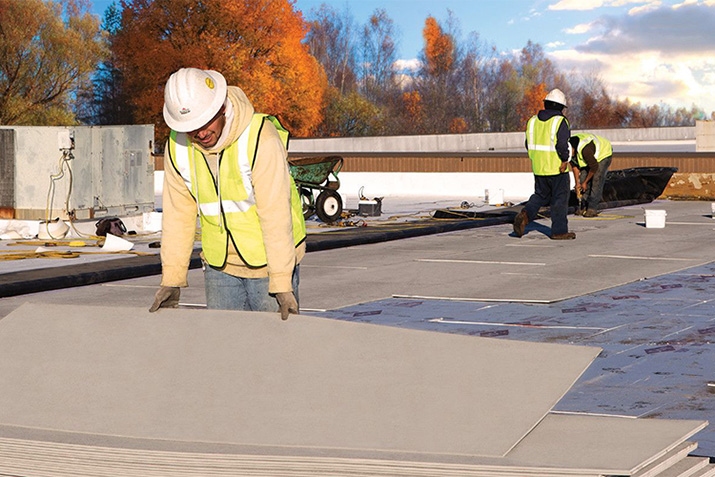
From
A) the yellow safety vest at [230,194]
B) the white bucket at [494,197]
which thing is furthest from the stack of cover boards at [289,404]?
the white bucket at [494,197]

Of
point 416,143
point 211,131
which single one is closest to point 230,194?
point 211,131

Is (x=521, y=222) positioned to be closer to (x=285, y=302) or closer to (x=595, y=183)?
(x=595, y=183)

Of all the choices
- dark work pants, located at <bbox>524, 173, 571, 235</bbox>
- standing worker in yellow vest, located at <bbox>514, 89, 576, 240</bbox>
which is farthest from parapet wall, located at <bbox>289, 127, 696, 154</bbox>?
standing worker in yellow vest, located at <bbox>514, 89, 576, 240</bbox>

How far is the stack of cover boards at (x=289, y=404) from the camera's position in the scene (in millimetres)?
4254

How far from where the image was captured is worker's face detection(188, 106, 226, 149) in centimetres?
489

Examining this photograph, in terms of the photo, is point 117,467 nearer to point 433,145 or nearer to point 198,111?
point 198,111

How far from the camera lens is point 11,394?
5.19 m

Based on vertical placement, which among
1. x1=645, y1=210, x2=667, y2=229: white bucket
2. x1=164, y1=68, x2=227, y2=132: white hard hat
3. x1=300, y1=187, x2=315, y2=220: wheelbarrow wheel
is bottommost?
x1=645, y1=210, x2=667, y2=229: white bucket

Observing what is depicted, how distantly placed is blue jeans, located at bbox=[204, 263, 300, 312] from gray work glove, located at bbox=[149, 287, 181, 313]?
0.18 m

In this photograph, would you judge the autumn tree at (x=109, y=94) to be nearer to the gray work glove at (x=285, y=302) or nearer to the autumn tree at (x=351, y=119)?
the autumn tree at (x=351, y=119)

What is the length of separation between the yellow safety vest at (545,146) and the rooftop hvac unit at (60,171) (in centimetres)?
739

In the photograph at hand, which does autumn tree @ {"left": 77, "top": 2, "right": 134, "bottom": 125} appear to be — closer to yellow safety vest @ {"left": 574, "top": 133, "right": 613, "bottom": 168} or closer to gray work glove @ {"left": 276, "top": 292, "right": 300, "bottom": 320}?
yellow safety vest @ {"left": 574, "top": 133, "right": 613, "bottom": 168}

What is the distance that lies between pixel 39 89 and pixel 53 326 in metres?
50.3

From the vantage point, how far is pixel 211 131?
16.1 ft
